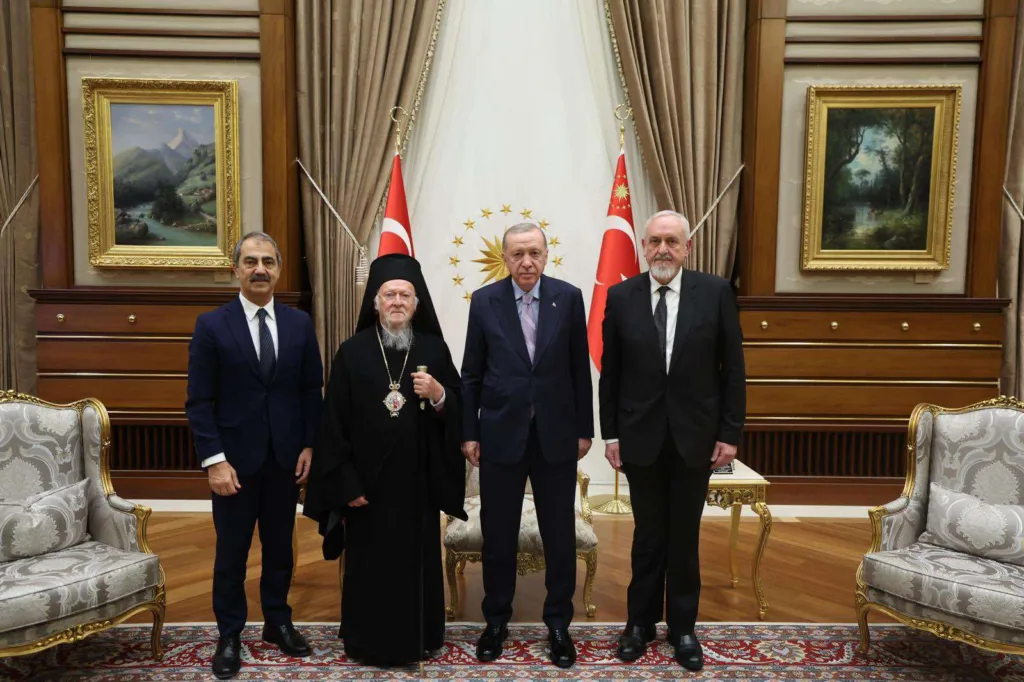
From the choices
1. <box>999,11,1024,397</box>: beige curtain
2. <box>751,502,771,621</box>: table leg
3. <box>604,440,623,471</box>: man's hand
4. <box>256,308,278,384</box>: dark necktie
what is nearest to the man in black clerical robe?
<box>256,308,278,384</box>: dark necktie

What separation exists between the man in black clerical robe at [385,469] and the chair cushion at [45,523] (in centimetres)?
99

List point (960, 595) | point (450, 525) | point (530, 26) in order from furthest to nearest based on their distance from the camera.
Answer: point (530, 26), point (450, 525), point (960, 595)

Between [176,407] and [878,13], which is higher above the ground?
[878,13]

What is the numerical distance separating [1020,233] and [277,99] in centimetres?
531

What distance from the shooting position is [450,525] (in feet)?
10.7

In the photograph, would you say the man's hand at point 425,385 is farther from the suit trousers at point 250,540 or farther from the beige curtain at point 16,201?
the beige curtain at point 16,201

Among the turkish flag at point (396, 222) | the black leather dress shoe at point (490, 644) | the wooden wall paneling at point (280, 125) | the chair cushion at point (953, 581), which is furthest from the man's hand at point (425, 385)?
the wooden wall paneling at point (280, 125)

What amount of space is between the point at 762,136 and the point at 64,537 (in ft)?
15.2

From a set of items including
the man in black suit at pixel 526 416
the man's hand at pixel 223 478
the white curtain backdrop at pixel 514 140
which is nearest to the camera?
the man's hand at pixel 223 478

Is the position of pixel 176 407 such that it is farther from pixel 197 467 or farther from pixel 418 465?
pixel 418 465

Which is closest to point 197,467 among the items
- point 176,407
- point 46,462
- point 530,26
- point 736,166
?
point 176,407

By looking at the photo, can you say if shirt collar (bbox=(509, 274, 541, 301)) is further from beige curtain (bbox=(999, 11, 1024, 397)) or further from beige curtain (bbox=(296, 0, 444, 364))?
beige curtain (bbox=(999, 11, 1024, 397))

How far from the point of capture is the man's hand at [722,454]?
2748 millimetres

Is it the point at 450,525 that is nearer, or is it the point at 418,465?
the point at 418,465
